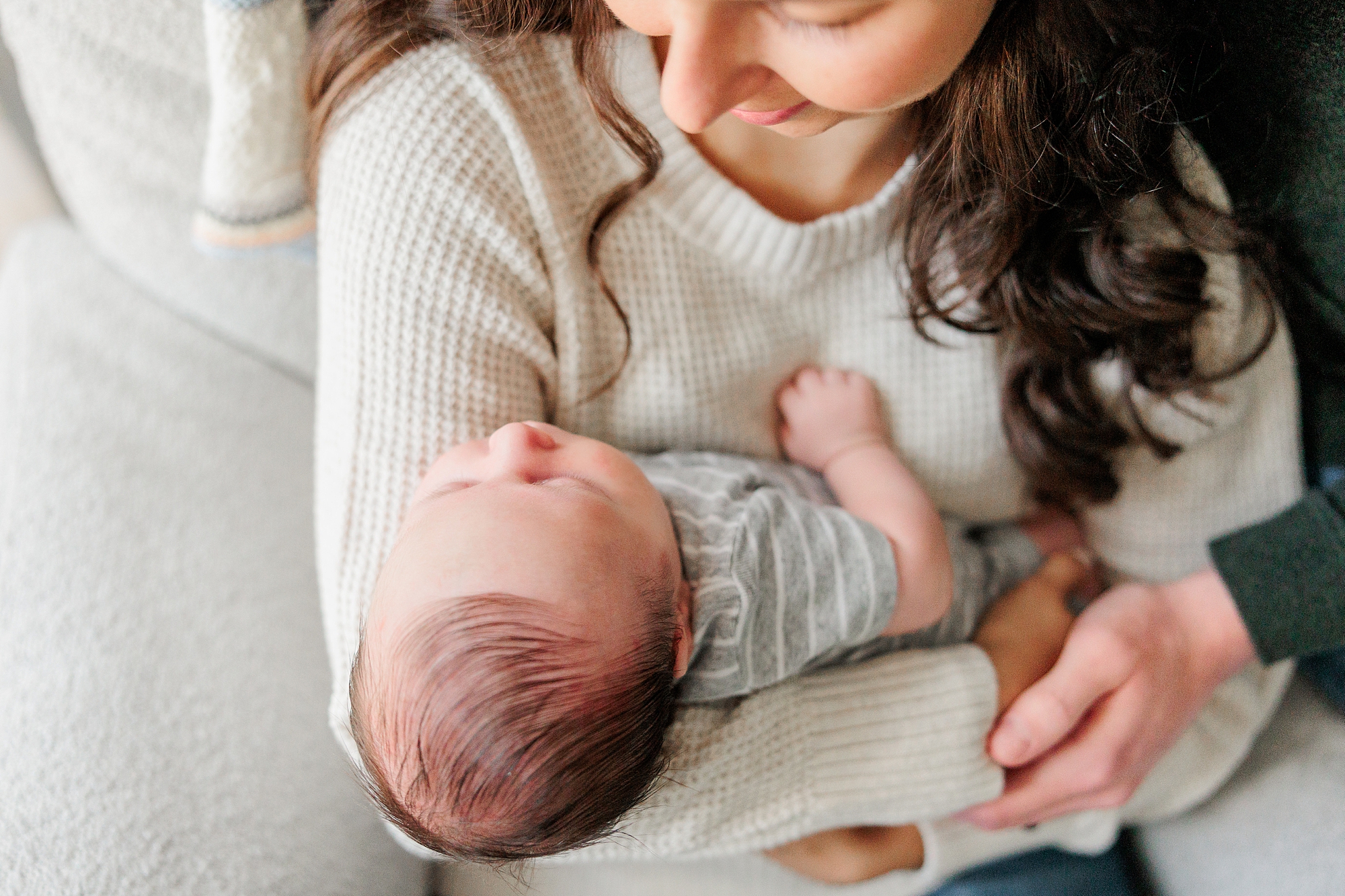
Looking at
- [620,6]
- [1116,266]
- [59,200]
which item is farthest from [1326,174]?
[59,200]

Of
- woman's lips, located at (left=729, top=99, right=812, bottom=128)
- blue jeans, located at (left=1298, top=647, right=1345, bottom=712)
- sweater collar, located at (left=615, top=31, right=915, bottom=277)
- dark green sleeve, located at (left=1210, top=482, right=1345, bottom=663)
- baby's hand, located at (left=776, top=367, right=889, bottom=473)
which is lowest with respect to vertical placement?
blue jeans, located at (left=1298, top=647, right=1345, bottom=712)

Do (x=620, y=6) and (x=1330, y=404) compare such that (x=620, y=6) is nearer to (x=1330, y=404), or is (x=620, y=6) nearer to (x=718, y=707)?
(x=718, y=707)

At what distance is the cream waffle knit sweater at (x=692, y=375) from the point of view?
72cm

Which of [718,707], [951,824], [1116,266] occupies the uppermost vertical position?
[1116,266]

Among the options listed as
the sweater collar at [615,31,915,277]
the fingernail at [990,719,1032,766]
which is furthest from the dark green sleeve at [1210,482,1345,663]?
the sweater collar at [615,31,915,277]

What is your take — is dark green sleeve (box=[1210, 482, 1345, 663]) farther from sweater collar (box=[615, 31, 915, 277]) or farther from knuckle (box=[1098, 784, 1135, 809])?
sweater collar (box=[615, 31, 915, 277])

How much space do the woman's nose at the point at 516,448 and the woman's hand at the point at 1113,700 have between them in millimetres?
526

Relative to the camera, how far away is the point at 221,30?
696 mm

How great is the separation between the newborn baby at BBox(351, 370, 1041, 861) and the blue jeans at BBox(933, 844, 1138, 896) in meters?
0.34

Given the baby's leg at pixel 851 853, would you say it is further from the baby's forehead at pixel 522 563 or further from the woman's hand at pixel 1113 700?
the baby's forehead at pixel 522 563

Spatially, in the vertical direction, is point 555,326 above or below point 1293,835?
above

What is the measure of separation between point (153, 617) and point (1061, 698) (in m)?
0.89

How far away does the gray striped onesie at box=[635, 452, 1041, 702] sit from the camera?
762 millimetres

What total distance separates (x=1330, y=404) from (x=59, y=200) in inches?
64.2
